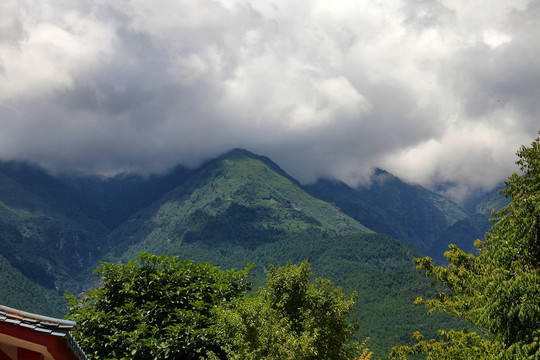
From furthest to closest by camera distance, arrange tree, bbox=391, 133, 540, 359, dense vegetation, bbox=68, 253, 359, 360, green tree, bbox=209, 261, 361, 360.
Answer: dense vegetation, bbox=68, 253, 359, 360, green tree, bbox=209, 261, 361, 360, tree, bbox=391, 133, 540, 359

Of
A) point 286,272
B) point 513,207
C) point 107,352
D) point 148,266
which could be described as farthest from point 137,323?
point 513,207

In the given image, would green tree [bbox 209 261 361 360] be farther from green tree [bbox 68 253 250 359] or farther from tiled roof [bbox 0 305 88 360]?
tiled roof [bbox 0 305 88 360]

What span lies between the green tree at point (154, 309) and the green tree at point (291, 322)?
4.54 feet

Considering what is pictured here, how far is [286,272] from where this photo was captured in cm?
1508

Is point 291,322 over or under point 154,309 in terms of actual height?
over

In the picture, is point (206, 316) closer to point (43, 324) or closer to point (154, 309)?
point (154, 309)

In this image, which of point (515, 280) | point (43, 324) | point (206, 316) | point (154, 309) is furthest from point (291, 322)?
point (43, 324)

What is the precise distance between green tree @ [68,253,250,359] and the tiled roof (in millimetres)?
9924

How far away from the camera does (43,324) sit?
5605mm

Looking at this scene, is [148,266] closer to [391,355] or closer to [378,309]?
A: [391,355]

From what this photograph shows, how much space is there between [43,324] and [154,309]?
11727 millimetres

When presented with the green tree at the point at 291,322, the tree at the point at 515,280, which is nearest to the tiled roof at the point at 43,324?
the green tree at the point at 291,322

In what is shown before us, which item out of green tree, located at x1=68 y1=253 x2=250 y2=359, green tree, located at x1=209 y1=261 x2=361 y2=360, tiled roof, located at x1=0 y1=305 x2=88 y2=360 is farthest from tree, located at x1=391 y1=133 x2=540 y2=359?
tiled roof, located at x1=0 y1=305 x2=88 y2=360

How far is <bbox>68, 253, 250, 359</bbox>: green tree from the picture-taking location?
1525 centimetres
